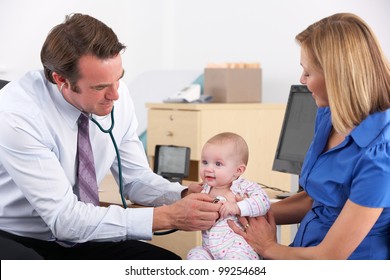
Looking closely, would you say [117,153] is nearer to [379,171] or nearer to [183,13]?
[379,171]

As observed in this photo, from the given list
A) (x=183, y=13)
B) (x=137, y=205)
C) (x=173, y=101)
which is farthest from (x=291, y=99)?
(x=183, y=13)

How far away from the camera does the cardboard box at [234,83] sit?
4660mm

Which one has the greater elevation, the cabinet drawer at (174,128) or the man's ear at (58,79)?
the man's ear at (58,79)

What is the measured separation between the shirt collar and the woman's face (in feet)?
0.41

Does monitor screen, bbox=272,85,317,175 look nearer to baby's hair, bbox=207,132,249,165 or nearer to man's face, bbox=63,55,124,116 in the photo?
baby's hair, bbox=207,132,249,165

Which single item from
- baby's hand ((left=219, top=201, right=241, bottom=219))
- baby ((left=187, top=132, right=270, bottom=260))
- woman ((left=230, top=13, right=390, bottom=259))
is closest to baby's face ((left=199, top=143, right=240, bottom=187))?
baby ((left=187, top=132, right=270, bottom=260))

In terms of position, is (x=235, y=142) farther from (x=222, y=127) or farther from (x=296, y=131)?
(x=222, y=127)

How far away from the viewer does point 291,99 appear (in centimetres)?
296

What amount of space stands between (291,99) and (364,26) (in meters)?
1.08

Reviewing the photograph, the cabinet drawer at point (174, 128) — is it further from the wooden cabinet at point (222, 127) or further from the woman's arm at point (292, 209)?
the woman's arm at point (292, 209)

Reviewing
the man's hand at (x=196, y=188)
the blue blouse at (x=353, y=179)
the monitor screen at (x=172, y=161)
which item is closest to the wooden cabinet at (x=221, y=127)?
the monitor screen at (x=172, y=161)

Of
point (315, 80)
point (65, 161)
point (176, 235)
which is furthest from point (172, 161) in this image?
point (315, 80)

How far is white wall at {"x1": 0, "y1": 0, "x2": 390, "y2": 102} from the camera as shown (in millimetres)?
4934

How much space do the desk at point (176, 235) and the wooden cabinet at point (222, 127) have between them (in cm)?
76
